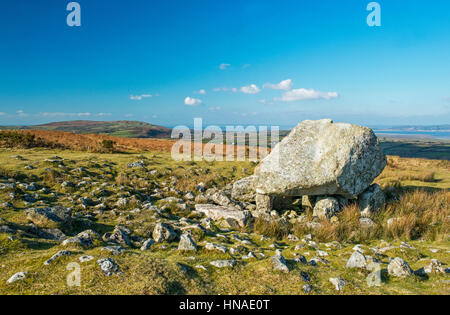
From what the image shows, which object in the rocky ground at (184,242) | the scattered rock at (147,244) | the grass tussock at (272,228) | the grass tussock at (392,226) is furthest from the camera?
the grass tussock at (272,228)

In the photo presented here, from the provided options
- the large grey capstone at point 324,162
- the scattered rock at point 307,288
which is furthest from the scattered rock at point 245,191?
the scattered rock at point 307,288

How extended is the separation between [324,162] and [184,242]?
24.3 feet

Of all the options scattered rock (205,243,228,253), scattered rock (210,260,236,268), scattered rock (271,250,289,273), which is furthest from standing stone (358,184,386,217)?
scattered rock (210,260,236,268)

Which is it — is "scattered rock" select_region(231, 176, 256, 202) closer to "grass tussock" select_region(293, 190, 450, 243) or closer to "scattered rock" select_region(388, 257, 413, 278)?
"grass tussock" select_region(293, 190, 450, 243)

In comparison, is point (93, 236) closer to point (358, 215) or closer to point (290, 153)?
point (290, 153)

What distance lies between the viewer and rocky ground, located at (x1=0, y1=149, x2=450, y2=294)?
16.6 ft

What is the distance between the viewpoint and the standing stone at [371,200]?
12.3m

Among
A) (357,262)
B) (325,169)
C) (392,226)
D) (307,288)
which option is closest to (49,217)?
(307,288)

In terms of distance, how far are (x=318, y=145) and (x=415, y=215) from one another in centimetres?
480

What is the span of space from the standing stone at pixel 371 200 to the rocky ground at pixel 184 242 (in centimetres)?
63

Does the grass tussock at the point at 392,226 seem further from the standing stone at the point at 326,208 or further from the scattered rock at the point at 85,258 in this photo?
the scattered rock at the point at 85,258

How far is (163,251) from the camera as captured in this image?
7242mm
